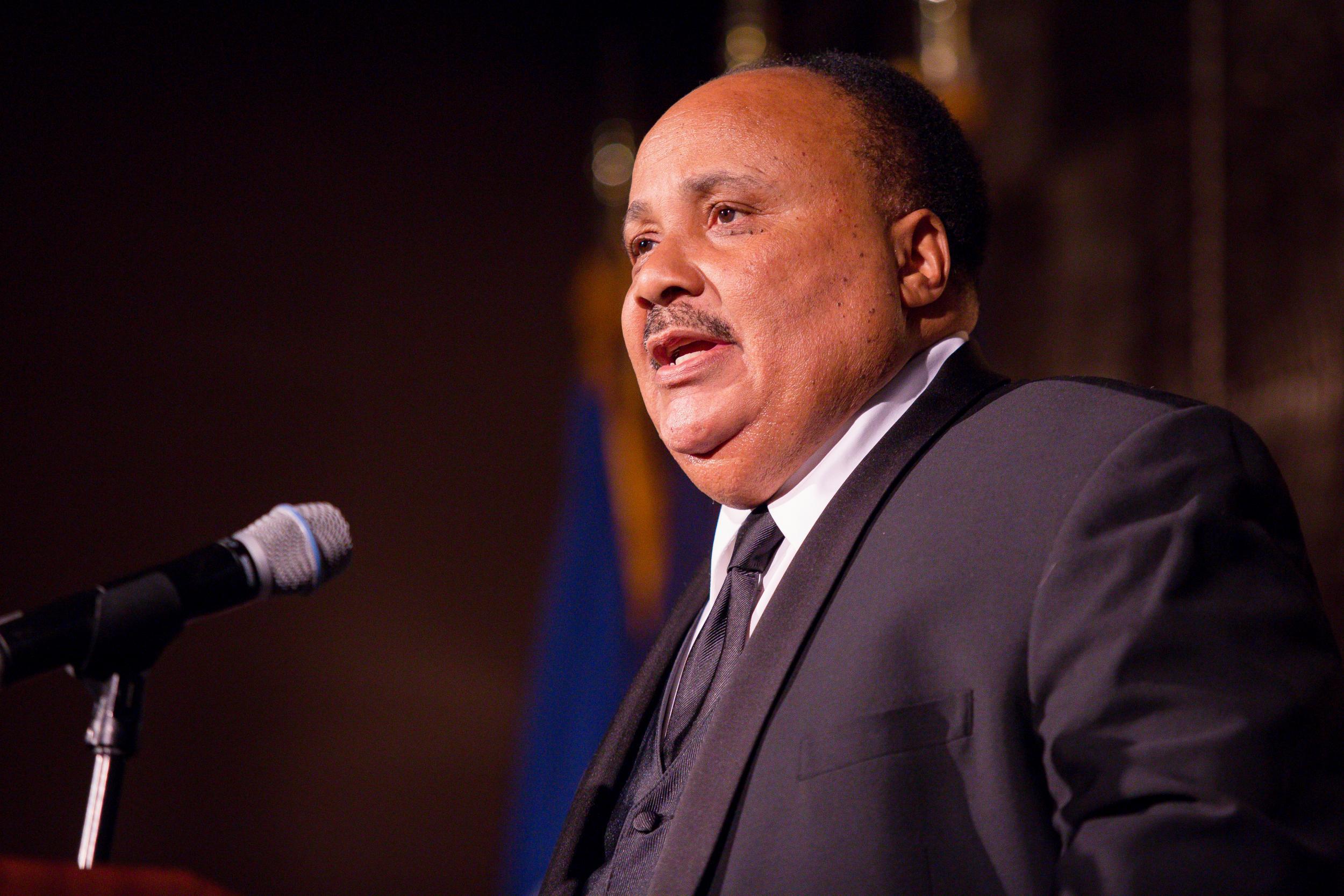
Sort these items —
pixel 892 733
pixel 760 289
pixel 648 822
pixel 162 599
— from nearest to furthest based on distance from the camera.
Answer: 1. pixel 892 733
2. pixel 162 599
3. pixel 648 822
4. pixel 760 289

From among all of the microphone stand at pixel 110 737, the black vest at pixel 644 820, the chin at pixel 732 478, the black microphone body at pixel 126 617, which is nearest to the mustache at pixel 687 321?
the chin at pixel 732 478

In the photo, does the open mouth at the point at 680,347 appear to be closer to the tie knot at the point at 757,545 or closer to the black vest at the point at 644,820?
the tie knot at the point at 757,545

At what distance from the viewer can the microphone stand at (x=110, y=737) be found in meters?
1.17

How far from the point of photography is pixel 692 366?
1.48 meters

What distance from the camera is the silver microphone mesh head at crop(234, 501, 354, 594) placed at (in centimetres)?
131

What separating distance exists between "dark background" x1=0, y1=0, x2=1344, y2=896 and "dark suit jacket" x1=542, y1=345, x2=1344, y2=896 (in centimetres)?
255

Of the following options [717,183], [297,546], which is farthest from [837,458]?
[297,546]

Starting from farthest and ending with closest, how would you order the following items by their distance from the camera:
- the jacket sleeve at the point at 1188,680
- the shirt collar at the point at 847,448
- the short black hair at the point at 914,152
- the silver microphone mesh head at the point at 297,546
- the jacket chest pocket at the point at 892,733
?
the short black hair at the point at 914,152 → the shirt collar at the point at 847,448 → the silver microphone mesh head at the point at 297,546 → the jacket chest pocket at the point at 892,733 → the jacket sleeve at the point at 1188,680

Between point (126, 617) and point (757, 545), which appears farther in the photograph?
point (757, 545)

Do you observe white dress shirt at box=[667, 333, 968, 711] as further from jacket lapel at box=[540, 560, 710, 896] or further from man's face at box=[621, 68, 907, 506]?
jacket lapel at box=[540, 560, 710, 896]

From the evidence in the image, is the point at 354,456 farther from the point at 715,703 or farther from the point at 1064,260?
the point at 715,703

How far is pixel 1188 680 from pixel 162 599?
967 mm

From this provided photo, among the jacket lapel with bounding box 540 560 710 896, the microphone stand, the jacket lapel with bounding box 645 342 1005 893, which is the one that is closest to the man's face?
the jacket lapel with bounding box 645 342 1005 893

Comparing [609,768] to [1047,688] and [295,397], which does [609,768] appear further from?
[295,397]
